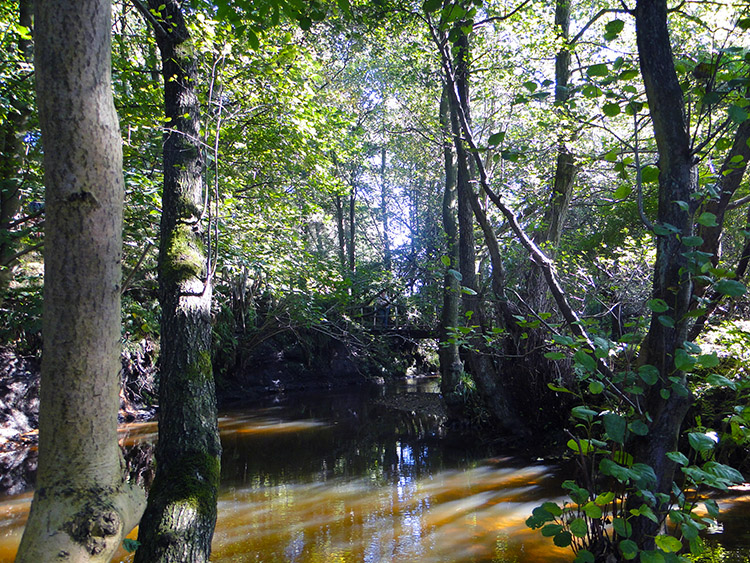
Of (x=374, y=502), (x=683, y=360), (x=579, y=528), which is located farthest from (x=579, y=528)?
(x=374, y=502)

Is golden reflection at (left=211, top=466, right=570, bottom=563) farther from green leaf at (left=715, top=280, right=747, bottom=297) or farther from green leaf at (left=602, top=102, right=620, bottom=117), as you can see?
green leaf at (left=602, top=102, right=620, bottom=117)

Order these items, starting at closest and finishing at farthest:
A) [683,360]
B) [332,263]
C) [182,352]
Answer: [683,360] < [182,352] < [332,263]

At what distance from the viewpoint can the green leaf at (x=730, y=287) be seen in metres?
1.71

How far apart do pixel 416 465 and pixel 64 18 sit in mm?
7154

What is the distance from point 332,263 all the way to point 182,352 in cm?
829

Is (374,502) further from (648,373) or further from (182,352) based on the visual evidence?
(648,373)

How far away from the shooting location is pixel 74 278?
159cm

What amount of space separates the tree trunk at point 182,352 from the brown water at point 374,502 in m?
1.36

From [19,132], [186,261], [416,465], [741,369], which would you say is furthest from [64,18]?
[19,132]

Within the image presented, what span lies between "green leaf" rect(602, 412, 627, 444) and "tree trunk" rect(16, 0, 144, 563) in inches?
69.0

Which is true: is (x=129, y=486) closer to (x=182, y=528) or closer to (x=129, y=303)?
(x=182, y=528)

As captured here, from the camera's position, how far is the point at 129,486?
1.82 m

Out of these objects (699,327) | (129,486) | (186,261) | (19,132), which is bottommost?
(129,486)

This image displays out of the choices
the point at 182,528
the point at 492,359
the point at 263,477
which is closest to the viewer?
the point at 182,528
